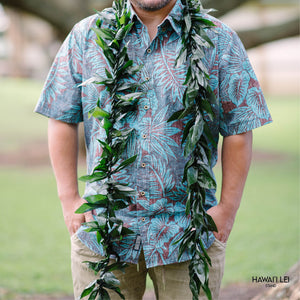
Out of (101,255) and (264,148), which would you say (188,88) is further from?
(264,148)

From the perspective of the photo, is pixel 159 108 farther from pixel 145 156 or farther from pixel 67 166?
pixel 67 166

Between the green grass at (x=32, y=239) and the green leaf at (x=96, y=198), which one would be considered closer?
the green leaf at (x=96, y=198)

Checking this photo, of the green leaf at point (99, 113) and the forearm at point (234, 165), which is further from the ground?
the green leaf at point (99, 113)

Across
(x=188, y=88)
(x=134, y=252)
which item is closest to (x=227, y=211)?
(x=134, y=252)

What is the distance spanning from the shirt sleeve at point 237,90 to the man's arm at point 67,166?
0.66 m

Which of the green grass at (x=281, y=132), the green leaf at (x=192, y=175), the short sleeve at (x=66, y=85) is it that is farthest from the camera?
the green grass at (x=281, y=132)

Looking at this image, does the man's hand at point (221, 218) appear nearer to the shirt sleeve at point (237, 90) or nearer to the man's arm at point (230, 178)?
the man's arm at point (230, 178)

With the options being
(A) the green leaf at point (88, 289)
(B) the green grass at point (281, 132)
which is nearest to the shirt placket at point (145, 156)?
(A) the green leaf at point (88, 289)

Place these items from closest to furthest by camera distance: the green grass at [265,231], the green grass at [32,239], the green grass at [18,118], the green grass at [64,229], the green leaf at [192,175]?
1. the green leaf at [192,175]
2. the green grass at [32,239]
3. the green grass at [64,229]
4. the green grass at [265,231]
5. the green grass at [18,118]

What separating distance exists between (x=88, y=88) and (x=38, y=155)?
9.09m

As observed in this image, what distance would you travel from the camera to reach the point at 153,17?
6.57ft

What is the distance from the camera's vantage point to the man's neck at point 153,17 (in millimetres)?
1985

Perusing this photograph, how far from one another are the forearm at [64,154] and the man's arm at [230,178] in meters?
0.62

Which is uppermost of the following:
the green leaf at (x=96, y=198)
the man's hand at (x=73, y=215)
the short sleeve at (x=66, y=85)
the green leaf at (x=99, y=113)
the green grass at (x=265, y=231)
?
the short sleeve at (x=66, y=85)
